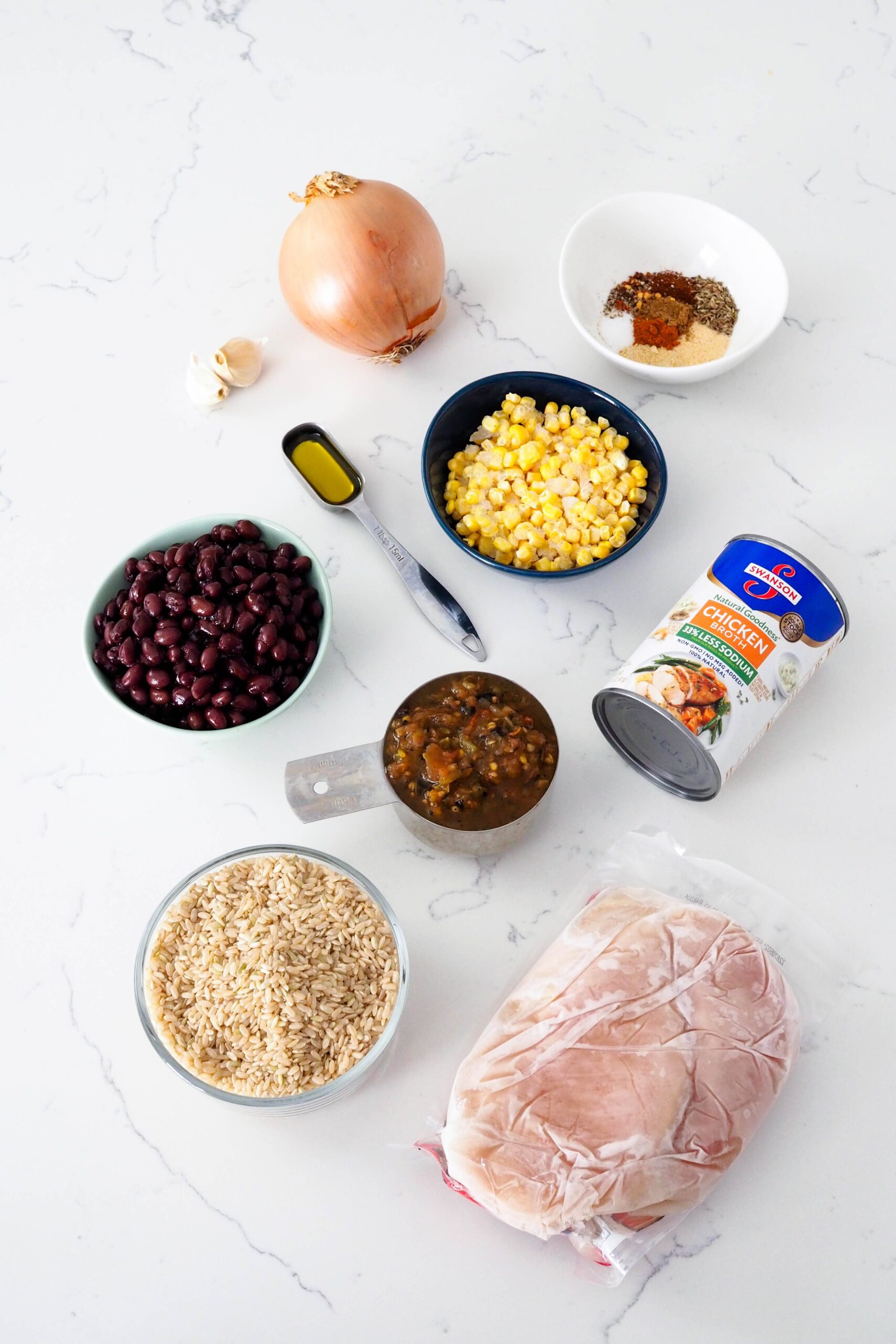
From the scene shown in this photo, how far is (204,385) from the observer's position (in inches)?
76.2

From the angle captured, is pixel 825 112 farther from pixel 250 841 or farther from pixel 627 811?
pixel 250 841

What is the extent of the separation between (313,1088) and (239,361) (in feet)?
4.38

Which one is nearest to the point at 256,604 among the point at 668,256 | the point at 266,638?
the point at 266,638

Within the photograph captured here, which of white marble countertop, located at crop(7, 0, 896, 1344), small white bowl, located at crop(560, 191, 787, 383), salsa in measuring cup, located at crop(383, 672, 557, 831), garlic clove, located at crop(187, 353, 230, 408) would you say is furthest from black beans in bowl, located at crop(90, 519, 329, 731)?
small white bowl, located at crop(560, 191, 787, 383)

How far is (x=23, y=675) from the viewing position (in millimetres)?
1825

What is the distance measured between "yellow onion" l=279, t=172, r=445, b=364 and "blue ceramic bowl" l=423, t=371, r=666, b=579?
201 millimetres

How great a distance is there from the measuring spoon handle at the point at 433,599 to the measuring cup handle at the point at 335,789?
1.05ft

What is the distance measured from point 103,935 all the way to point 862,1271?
50.4 inches

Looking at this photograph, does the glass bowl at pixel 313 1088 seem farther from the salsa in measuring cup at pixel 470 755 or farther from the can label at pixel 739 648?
the can label at pixel 739 648

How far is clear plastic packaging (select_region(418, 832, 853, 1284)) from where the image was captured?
131 cm

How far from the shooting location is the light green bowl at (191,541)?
5.33 feet

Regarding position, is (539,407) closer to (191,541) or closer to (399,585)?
(399,585)

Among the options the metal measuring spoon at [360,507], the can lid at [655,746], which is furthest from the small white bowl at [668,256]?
the can lid at [655,746]

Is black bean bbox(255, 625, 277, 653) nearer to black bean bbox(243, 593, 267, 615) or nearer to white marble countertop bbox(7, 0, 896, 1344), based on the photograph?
black bean bbox(243, 593, 267, 615)
